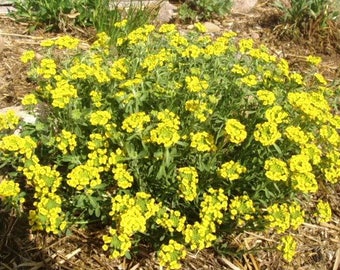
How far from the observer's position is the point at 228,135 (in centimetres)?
248

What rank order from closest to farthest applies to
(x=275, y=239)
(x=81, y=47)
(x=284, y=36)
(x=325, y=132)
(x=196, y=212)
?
1. (x=325, y=132)
2. (x=196, y=212)
3. (x=275, y=239)
4. (x=81, y=47)
5. (x=284, y=36)

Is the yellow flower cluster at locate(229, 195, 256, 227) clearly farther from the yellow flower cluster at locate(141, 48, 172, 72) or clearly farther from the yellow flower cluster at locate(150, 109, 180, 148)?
the yellow flower cluster at locate(141, 48, 172, 72)

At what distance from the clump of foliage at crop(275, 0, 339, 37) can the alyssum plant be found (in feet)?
6.17

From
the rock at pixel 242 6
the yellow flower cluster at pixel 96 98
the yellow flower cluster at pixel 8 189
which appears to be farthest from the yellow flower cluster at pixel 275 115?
the rock at pixel 242 6

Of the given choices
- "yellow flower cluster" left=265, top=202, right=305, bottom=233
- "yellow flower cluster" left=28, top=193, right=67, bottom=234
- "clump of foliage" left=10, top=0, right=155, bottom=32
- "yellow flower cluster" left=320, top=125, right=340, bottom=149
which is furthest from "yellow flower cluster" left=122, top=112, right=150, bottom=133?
"clump of foliage" left=10, top=0, right=155, bottom=32

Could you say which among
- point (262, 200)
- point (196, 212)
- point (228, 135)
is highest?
point (228, 135)

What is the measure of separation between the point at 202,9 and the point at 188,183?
2.98 meters

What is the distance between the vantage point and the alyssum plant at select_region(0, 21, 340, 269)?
2357mm

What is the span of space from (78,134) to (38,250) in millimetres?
708

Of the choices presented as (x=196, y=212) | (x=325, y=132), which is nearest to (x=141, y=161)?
(x=196, y=212)

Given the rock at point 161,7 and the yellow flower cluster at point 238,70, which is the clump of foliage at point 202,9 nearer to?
the rock at point 161,7

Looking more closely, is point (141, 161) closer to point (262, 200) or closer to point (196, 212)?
point (196, 212)

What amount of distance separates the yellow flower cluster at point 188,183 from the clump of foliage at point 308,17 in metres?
2.83

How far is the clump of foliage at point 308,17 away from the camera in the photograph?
4.61m
